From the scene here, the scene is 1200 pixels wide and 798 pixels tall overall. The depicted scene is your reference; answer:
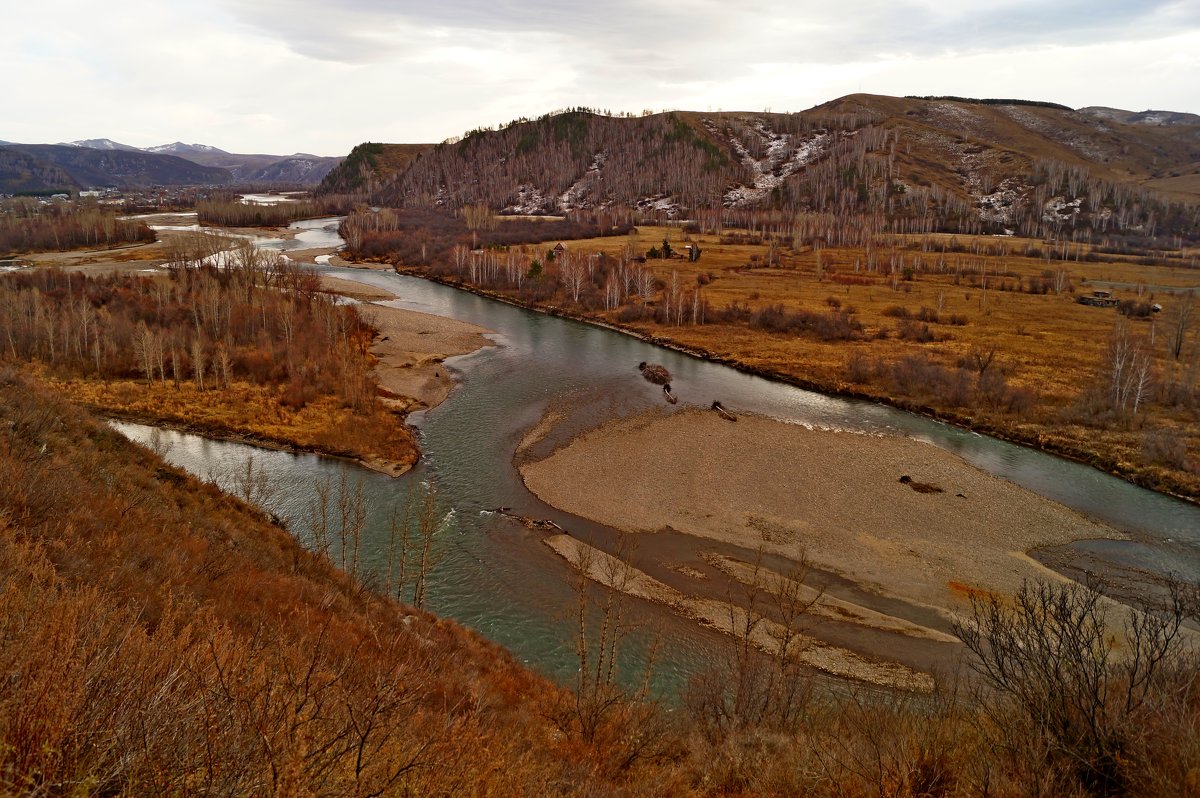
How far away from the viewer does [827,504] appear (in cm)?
2922

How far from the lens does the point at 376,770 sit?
6.52m

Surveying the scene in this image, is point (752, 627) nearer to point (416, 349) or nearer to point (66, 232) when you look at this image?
point (416, 349)

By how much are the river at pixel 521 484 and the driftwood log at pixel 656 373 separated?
44.3 inches

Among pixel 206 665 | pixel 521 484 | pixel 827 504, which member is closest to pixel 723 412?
pixel 827 504

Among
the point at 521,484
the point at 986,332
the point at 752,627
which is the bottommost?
the point at 521,484

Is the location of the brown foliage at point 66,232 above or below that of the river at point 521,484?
above

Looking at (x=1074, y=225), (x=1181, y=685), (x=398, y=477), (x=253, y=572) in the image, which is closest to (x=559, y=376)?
(x=398, y=477)

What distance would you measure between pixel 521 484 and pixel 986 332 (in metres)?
56.4

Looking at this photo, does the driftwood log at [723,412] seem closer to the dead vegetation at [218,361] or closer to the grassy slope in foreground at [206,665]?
the dead vegetation at [218,361]

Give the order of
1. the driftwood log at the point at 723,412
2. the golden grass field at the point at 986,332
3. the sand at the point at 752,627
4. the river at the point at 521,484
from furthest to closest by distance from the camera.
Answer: the driftwood log at the point at 723,412 → the golden grass field at the point at 986,332 → the river at the point at 521,484 → the sand at the point at 752,627

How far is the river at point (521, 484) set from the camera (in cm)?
2122

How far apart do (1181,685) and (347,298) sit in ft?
266

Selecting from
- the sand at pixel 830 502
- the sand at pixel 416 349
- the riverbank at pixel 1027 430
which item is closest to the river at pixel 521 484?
the riverbank at pixel 1027 430

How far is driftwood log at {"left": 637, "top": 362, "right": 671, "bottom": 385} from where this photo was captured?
49634 mm
